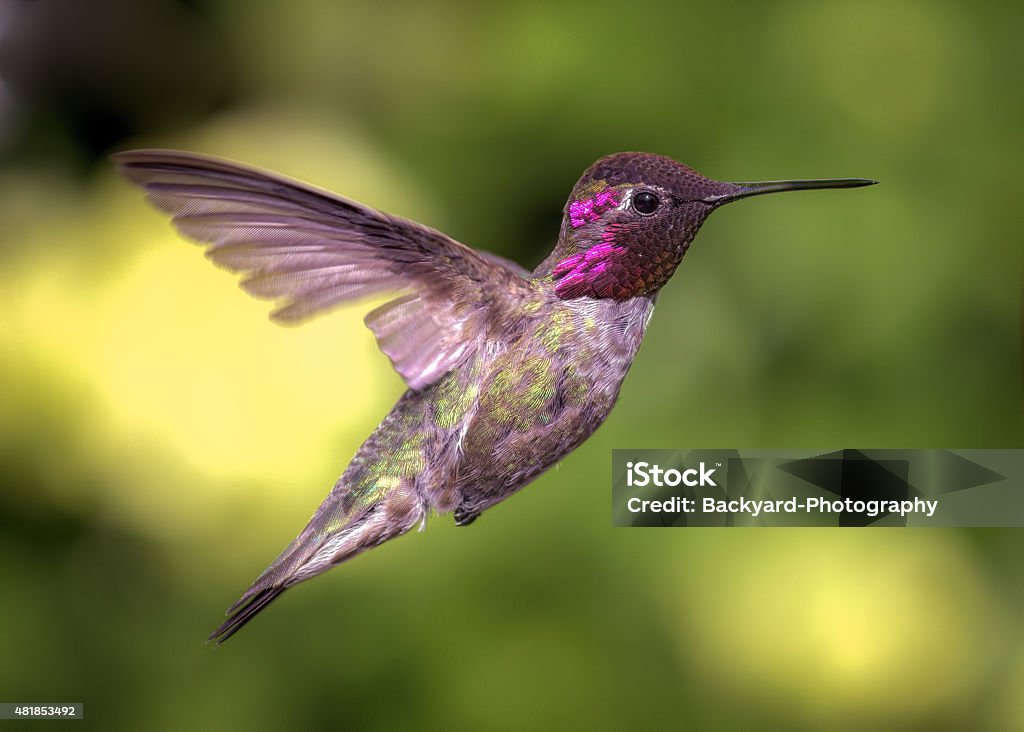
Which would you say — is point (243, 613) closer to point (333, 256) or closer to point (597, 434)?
point (333, 256)

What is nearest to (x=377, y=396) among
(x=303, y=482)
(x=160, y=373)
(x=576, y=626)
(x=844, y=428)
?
(x=303, y=482)

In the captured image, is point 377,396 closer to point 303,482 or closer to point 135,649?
point 303,482

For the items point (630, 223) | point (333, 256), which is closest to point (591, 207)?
point (630, 223)

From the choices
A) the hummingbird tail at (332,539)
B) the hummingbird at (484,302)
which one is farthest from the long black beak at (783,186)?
the hummingbird tail at (332,539)

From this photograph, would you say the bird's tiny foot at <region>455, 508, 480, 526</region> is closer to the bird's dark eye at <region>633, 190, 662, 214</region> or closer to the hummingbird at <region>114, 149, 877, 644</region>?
the hummingbird at <region>114, 149, 877, 644</region>

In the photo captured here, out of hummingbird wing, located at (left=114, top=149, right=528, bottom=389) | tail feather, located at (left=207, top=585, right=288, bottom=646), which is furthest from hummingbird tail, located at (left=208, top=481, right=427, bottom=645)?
hummingbird wing, located at (left=114, top=149, right=528, bottom=389)

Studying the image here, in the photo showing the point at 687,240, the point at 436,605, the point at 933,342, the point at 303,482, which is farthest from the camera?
the point at 933,342
